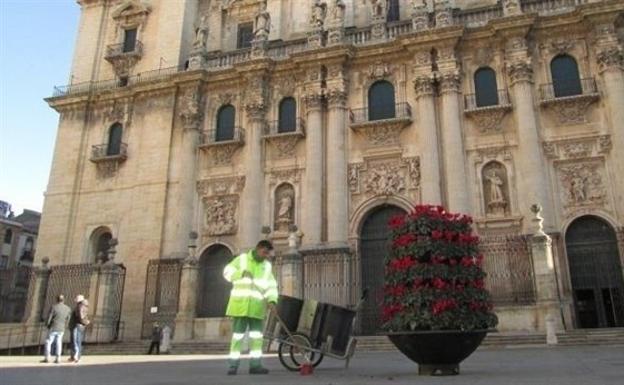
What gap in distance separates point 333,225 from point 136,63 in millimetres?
13360

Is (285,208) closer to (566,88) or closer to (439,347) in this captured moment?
(566,88)

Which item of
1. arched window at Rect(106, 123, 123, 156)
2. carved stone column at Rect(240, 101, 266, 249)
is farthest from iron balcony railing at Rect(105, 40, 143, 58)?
carved stone column at Rect(240, 101, 266, 249)

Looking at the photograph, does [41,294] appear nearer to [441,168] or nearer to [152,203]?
[152,203]

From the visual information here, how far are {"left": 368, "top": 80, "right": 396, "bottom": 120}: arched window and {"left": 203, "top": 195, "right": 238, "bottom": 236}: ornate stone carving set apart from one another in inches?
262

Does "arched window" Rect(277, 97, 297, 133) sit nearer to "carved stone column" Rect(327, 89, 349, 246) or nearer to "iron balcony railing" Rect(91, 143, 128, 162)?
"carved stone column" Rect(327, 89, 349, 246)

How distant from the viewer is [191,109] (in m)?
23.3

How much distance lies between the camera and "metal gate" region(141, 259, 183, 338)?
2008 centimetres

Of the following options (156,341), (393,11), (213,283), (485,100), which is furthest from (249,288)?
(393,11)

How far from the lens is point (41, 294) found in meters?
20.2

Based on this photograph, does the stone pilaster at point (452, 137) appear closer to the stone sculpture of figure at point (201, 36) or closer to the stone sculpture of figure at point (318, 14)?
the stone sculpture of figure at point (318, 14)

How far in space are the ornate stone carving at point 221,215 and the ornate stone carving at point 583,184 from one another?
40.6 ft

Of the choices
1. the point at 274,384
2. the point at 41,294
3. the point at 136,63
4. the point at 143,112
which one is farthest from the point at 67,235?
the point at 274,384

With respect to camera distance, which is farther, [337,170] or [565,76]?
[337,170]

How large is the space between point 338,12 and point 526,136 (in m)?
9.40
